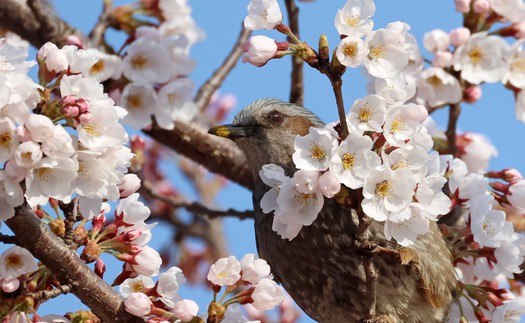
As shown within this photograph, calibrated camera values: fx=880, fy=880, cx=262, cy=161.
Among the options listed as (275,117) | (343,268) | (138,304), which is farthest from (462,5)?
(138,304)

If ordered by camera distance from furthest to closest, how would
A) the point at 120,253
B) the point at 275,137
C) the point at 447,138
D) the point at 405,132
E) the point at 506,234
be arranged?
the point at 447,138 < the point at 275,137 < the point at 506,234 < the point at 120,253 < the point at 405,132

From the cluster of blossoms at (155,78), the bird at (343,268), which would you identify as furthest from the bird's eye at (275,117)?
the cluster of blossoms at (155,78)

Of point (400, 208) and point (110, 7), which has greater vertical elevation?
point (400, 208)

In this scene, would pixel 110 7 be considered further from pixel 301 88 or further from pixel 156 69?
pixel 301 88

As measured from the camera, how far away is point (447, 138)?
4785 millimetres

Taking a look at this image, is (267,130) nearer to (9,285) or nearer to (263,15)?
(263,15)

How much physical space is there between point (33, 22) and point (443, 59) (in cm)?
233

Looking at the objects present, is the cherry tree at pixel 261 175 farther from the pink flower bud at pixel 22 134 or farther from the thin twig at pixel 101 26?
the thin twig at pixel 101 26

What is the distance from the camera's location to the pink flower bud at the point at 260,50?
271cm

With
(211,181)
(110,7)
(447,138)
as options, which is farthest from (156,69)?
(211,181)

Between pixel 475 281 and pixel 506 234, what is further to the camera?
pixel 475 281

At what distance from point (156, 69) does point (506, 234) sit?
73.8 inches

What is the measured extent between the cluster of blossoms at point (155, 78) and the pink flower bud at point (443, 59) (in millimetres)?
1256

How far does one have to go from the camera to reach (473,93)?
4.61 m
